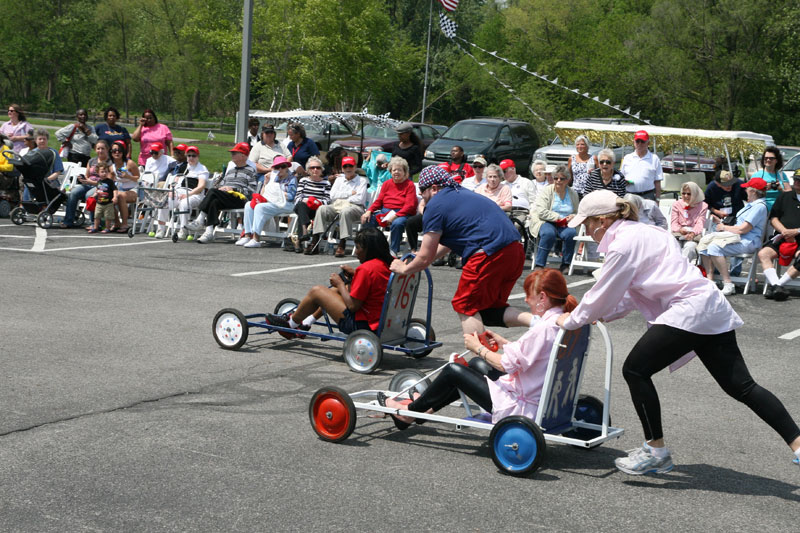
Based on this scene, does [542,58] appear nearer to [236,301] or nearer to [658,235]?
[236,301]

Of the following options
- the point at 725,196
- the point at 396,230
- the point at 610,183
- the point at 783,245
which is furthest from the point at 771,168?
the point at 396,230

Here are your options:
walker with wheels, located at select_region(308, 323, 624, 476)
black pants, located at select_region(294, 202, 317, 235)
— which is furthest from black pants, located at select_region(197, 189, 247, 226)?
walker with wheels, located at select_region(308, 323, 624, 476)

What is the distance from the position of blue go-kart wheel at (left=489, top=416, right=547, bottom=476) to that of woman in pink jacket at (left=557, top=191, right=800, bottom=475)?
0.61 meters

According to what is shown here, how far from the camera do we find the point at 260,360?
27.7 feet

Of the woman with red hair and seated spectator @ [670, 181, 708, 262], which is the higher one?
seated spectator @ [670, 181, 708, 262]

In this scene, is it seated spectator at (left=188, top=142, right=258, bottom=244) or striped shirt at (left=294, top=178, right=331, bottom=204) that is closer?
striped shirt at (left=294, top=178, right=331, bottom=204)

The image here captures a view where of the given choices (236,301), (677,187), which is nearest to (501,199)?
(236,301)

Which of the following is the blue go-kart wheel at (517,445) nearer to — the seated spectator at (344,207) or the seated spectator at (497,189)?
the seated spectator at (497,189)

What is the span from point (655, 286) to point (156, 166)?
14.1 m

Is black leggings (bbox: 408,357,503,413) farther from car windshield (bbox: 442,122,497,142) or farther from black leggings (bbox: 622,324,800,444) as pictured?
car windshield (bbox: 442,122,497,142)

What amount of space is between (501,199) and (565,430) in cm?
934

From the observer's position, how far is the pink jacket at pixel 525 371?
18.0ft

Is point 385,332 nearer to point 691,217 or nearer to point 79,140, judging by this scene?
point 691,217

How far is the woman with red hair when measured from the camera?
5.51 meters
